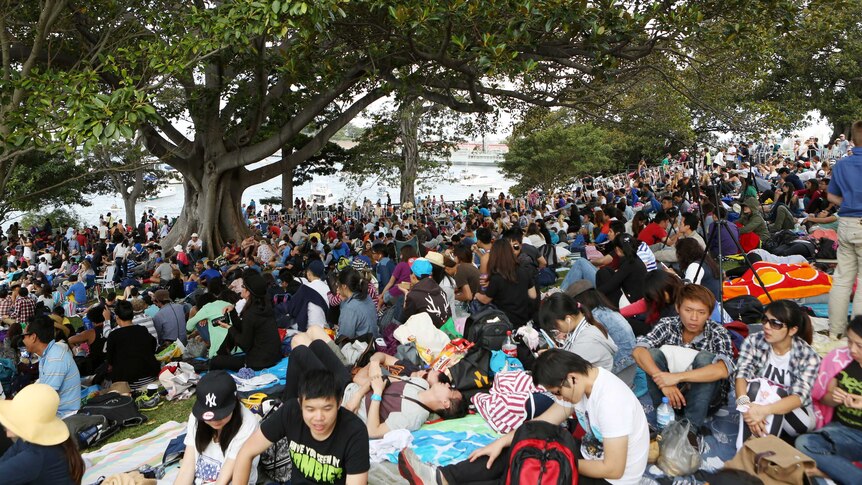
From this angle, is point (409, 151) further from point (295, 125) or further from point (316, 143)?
point (295, 125)

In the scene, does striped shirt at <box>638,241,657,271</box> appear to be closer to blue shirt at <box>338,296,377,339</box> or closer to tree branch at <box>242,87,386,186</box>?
blue shirt at <box>338,296,377,339</box>

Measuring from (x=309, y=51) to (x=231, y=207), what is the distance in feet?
25.3

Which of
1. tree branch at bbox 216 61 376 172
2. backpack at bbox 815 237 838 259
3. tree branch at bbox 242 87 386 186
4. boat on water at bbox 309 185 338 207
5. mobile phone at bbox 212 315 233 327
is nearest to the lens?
mobile phone at bbox 212 315 233 327

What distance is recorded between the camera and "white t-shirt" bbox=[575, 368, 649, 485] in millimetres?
3260

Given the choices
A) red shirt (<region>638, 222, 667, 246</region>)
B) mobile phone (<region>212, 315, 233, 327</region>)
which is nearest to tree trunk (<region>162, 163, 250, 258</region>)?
mobile phone (<region>212, 315, 233, 327</region>)

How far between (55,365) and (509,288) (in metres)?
4.16

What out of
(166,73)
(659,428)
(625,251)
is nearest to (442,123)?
(166,73)

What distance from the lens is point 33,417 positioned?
9.98 ft

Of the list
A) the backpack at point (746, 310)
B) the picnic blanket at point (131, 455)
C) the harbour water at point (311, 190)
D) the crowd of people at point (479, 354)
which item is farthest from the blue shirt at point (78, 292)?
the harbour water at point (311, 190)

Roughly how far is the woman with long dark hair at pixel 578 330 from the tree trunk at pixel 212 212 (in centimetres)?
1357

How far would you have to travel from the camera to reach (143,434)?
5.58 m

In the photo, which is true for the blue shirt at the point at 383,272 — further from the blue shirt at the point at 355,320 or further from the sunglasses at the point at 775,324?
the sunglasses at the point at 775,324

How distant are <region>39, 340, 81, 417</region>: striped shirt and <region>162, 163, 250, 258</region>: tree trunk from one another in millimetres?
11342

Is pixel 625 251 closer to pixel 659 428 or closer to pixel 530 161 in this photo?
pixel 659 428
